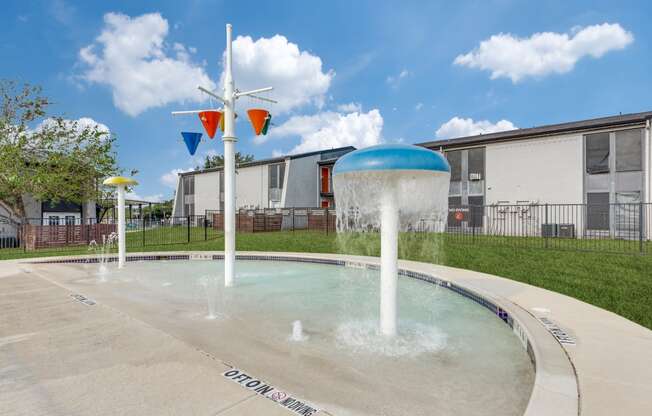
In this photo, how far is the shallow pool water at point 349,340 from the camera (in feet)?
9.16

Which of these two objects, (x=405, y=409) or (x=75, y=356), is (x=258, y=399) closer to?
(x=405, y=409)

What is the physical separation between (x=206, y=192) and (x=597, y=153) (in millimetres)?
35522

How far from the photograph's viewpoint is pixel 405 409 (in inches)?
101

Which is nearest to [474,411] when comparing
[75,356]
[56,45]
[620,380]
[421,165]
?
[620,380]

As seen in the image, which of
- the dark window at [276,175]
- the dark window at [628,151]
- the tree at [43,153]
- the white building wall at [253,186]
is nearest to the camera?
the tree at [43,153]

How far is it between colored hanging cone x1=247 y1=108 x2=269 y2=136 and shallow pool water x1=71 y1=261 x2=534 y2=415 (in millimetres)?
3416

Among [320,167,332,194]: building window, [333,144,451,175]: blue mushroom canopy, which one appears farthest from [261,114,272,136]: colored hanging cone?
[320,167,332,194]: building window

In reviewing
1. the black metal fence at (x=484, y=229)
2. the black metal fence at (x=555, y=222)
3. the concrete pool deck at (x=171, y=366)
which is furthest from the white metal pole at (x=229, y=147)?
the black metal fence at (x=555, y=222)

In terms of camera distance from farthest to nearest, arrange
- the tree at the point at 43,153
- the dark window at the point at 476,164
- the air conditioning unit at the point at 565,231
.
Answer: the dark window at the point at 476,164
the air conditioning unit at the point at 565,231
the tree at the point at 43,153

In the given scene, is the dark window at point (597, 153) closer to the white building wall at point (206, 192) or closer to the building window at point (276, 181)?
the building window at point (276, 181)

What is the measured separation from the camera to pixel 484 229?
919 inches

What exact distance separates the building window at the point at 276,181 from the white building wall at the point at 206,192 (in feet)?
25.6

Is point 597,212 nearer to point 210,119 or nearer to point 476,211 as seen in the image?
point 476,211

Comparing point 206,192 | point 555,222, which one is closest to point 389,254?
point 555,222
